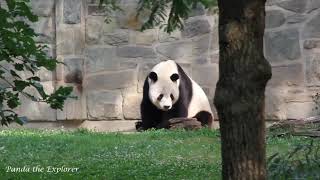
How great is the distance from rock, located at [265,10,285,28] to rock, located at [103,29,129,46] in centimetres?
191

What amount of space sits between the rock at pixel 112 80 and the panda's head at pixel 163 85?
0.51m

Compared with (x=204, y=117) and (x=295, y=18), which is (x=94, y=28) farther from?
(x=295, y=18)

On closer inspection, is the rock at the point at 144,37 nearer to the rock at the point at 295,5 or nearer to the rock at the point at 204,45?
the rock at the point at 204,45

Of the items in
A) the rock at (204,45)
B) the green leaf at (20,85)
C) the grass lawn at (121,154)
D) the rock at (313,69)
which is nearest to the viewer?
the green leaf at (20,85)

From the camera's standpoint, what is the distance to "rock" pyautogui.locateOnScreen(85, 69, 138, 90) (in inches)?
366

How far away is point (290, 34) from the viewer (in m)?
→ 8.80

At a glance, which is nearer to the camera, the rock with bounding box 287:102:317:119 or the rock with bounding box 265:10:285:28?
the rock with bounding box 287:102:317:119

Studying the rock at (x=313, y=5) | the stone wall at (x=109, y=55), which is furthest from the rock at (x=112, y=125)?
the rock at (x=313, y=5)

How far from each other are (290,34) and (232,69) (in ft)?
20.6

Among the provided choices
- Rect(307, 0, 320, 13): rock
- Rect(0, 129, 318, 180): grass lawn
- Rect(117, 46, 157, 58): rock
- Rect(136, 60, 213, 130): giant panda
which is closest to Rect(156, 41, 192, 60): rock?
Rect(117, 46, 157, 58): rock

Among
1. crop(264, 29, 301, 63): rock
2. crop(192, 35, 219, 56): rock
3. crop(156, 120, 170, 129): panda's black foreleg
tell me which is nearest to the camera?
crop(156, 120, 170, 129): panda's black foreleg

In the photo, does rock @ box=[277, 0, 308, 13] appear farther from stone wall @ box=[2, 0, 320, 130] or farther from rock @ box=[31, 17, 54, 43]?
rock @ box=[31, 17, 54, 43]

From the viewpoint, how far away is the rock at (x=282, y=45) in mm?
8750

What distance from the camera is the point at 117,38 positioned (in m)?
9.34
